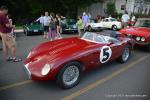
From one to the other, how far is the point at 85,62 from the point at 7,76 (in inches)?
85.2

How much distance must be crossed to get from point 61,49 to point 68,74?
2.32 ft

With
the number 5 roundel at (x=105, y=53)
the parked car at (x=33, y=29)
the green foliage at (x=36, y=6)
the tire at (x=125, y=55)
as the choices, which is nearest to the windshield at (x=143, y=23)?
the tire at (x=125, y=55)

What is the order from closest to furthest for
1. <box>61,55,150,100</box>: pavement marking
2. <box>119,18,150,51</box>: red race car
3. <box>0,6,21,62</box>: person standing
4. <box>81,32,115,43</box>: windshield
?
<box>61,55,150,100</box>: pavement marking
<box>81,32,115,43</box>: windshield
<box>0,6,21,62</box>: person standing
<box>119,18,150,51</box>: red race car

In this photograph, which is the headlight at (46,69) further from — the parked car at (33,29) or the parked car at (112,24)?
the parked car at (112,24)

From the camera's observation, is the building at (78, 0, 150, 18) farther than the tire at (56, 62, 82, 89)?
Yes

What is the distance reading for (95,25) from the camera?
1695cm

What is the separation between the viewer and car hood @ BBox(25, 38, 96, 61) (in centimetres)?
472

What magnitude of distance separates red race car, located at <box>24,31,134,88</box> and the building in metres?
22.0

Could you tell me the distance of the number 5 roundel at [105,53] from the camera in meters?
5.47

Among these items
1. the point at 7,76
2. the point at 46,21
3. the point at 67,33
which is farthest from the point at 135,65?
the point at 67,33

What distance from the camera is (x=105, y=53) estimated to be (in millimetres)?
5578

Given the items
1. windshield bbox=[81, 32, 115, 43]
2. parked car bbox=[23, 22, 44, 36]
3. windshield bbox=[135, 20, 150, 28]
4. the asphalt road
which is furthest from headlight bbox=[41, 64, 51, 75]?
parked car bbox=[23, 22, 44, 36]

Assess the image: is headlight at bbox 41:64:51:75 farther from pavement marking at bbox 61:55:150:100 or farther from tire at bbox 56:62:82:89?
pavement marking at bbox 61:55:150:100

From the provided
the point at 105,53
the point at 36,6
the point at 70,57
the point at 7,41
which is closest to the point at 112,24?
the point at 36,6
